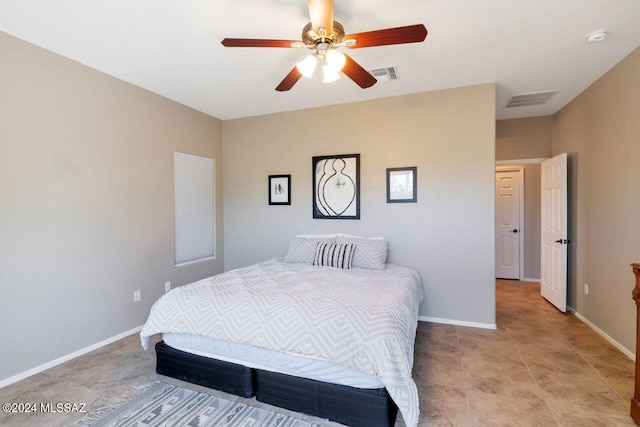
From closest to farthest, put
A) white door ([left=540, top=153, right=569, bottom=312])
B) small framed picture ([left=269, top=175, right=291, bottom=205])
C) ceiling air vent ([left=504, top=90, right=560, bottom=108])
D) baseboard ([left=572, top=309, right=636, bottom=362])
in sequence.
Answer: baseboard ([left=572, top=309, right=636, bottom=362]) < ceiling air vent ([left=504, top=90, right=560, bottom=108]) < white door ([left=540, top=153, right=569, bottom=312]) < small framed picture ([left=269, top=175, right=291, bottom=205])

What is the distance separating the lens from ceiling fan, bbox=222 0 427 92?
1.75 metres

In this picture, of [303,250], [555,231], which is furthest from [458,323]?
[303,250]

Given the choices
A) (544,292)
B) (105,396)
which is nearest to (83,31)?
(105,396)

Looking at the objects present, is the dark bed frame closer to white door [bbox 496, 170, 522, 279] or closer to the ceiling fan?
the ceiling fan

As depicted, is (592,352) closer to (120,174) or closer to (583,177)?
(583,177)

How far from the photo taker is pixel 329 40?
1.93 m

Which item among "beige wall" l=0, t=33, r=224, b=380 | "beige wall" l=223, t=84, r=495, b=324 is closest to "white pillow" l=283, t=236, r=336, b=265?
"beige wall" l=223, t=84, r=495, b=324

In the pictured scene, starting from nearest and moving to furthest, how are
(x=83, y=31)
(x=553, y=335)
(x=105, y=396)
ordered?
(x=105, y=396) → (x=83, y=31) → (x=553, y=335)

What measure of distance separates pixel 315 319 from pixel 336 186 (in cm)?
236

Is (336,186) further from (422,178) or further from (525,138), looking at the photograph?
(525,138)

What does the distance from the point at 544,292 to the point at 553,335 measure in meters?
1.53

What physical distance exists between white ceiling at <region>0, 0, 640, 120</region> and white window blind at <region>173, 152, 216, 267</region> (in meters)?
0.94

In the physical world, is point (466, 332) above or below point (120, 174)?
below

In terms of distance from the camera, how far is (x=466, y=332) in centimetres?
329
